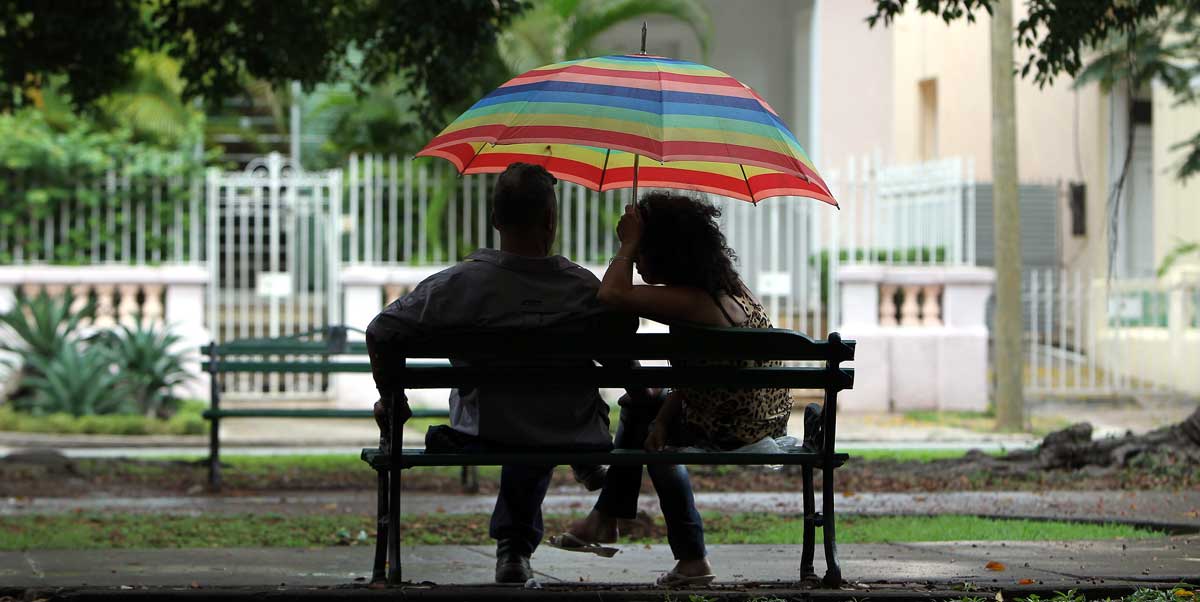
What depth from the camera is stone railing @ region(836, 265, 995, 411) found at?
51.9ft

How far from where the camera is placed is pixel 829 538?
4863mm

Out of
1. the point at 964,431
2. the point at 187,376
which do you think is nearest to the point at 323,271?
the point at 187,376

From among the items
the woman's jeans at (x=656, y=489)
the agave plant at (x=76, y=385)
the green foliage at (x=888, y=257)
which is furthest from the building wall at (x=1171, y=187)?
the woman's jeans at (x=656, y=489)

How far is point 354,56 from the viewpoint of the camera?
71.3 ft

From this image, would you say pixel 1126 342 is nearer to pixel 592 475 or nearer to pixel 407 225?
pixel 407 225

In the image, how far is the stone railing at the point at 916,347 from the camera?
15820mm

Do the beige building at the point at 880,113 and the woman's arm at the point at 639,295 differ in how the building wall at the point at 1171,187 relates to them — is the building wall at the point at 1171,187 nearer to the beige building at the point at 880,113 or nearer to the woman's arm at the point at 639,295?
the beige building at the point at 880,113

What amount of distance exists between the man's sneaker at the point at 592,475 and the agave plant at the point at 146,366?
952 centimetres

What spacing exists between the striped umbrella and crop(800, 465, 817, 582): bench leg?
3.12 feet

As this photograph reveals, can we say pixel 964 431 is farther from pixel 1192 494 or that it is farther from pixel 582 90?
pixel 582 90

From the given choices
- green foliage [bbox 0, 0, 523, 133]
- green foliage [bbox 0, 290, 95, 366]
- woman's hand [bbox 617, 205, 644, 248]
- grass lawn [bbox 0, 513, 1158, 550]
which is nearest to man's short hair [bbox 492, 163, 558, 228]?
woman's hand [bbox 617, 205, 644, 248]

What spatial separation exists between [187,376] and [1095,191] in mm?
12906

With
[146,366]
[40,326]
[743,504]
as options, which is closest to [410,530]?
[743,504]

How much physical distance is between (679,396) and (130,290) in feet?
38.1
